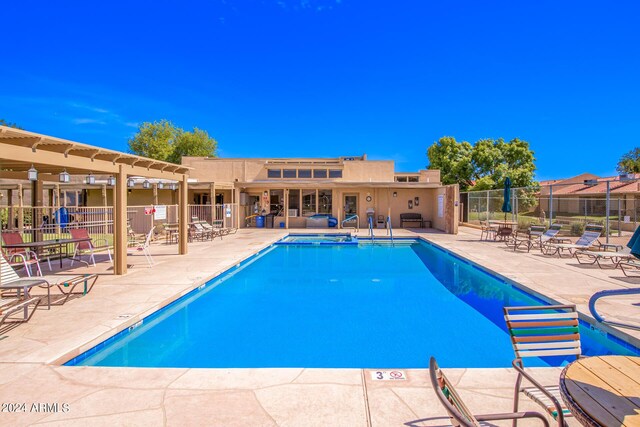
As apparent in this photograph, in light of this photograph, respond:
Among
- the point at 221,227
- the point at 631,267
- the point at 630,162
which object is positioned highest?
the point at 630,162

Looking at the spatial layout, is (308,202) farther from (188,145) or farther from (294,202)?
(188,145)

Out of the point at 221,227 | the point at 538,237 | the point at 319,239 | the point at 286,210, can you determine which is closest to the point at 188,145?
the point at 286,210

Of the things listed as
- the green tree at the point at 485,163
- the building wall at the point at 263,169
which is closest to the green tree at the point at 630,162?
the green tree at the point at 485,163

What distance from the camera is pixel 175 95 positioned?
4247 centimetres

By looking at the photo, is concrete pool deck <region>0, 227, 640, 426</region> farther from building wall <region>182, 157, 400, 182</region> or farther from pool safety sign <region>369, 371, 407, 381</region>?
building wall <region>182, 157, 400, 182</region>

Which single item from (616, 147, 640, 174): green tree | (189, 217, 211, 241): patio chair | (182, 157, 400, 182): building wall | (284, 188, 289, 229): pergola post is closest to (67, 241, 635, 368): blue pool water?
(189, 217, 211, 241): patio chair

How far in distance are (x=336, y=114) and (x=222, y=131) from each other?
16.2 meters

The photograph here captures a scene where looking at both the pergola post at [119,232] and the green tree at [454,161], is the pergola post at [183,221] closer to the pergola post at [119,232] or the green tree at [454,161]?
the pergola post at [119,232]

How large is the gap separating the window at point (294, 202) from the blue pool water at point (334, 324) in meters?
11.3

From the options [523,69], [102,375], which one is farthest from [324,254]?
[523,69]

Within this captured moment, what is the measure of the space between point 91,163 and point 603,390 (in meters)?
8.63

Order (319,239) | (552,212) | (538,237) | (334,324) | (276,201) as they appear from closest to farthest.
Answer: (334,324) → (538,237) → (319,239) → (552,212) → (276,201)

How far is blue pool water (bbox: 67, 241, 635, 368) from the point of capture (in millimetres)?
4766

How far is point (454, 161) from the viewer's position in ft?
125
